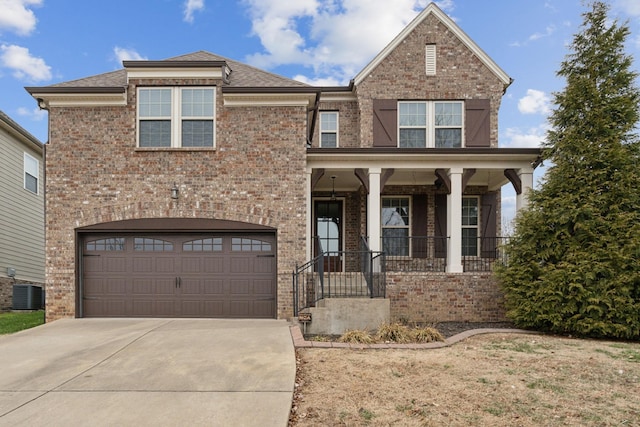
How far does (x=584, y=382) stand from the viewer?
5.02 meters

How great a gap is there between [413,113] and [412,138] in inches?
31.2

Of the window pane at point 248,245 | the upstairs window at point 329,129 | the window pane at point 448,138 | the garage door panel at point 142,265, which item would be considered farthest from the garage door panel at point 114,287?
the window pane at point 448,138

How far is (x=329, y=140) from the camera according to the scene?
13188mm

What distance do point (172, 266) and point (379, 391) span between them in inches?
258

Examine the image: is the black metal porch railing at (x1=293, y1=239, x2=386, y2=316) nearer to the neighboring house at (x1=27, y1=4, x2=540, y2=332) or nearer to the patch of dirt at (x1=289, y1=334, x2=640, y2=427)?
the neighboring house at (x1=27, y1=4, x2=540, y2=332)

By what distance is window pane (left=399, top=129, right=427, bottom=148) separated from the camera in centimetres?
1234

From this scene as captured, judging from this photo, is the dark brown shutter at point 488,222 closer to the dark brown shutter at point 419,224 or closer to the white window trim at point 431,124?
the dark brown shutter at point 419,224

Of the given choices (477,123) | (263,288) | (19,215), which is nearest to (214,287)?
(263,288)

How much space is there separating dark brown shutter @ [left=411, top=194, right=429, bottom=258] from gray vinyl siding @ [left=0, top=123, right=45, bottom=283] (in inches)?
512

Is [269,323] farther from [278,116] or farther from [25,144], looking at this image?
[25,144]

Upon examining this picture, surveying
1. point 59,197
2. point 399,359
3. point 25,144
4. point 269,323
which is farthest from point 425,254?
point 25,144

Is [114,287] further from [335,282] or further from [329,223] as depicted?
[329,223]

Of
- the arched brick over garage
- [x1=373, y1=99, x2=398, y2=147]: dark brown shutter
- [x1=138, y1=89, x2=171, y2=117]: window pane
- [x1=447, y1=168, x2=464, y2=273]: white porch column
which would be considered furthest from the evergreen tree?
[x1=138, y1=89, x2=171, y2=117]: window pane

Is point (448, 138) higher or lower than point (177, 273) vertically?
higher
